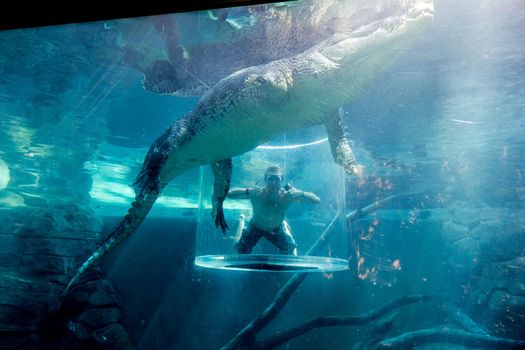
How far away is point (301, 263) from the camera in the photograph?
170 inches

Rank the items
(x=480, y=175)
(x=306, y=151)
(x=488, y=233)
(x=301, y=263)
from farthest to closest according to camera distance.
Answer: (x=480, y=175) → (x=488, y=233) → (x=306, y=151) → (x=301, y=263)

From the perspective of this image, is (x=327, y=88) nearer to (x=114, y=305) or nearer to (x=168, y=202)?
(x=114, y=305)

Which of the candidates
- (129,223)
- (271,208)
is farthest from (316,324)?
(129,223)

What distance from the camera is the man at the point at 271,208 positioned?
620cm

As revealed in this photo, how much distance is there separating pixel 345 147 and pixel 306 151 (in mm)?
2405

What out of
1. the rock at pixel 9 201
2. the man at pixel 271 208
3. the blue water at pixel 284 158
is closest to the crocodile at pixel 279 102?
the man at pixel 271 208

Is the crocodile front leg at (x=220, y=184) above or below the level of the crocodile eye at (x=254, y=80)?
below

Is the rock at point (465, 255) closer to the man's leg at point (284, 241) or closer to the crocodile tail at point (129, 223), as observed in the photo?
the man's leg at point (284, 241)

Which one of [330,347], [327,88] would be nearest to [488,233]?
[330,347]

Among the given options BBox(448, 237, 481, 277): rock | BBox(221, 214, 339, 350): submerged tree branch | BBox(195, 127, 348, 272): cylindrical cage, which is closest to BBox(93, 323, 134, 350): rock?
BBox(221, 214, 339, 350): submerged tree branch

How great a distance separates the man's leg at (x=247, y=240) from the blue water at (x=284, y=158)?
0.42 metres

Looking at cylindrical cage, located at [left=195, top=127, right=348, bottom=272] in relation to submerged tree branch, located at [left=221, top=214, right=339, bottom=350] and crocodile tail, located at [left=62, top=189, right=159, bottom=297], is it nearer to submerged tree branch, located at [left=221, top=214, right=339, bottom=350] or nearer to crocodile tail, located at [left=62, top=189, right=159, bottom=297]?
submerged tree branch, located at [left=221, top=214, right=339, bottom=350]

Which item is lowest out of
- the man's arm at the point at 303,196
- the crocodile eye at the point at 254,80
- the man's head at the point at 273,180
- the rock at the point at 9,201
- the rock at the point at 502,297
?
the rock at the point at 502,297

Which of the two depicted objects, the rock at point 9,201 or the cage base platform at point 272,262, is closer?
the cage base platform at point 272,262
